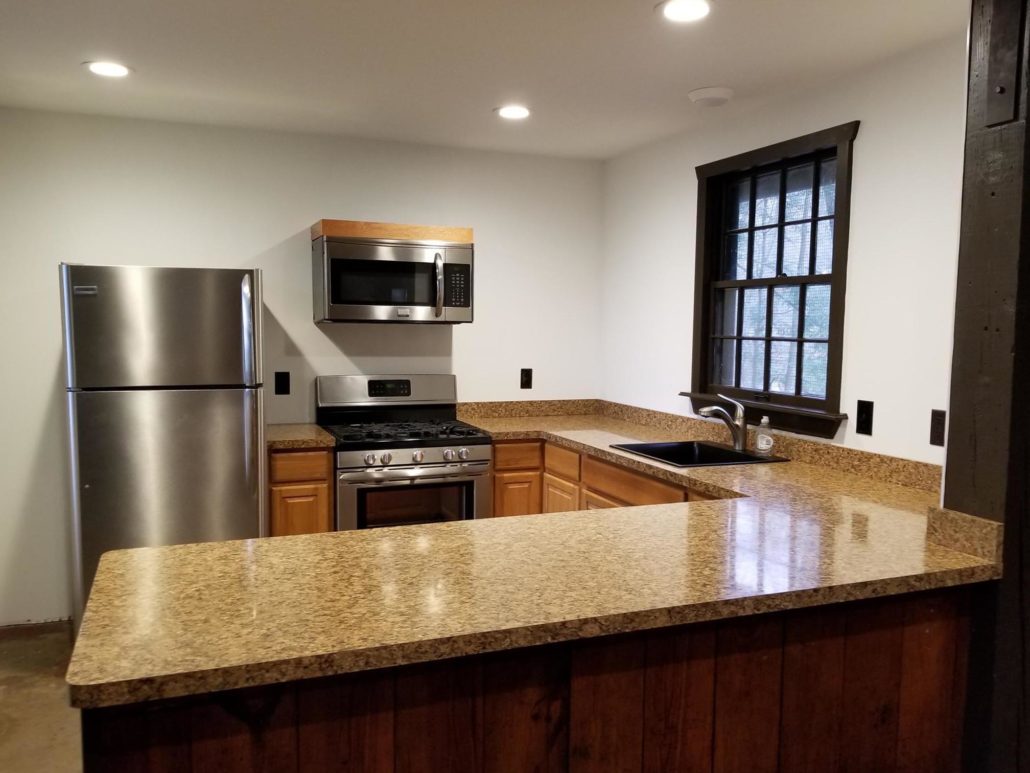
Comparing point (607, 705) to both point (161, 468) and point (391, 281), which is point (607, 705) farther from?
point (391, 281)

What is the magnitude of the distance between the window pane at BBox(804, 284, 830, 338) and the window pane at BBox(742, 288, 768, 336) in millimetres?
255

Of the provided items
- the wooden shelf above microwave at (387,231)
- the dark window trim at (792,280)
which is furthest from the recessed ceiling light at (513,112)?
the dark window trim at (792,280)

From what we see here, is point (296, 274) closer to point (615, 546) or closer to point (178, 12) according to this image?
point (178, 12)

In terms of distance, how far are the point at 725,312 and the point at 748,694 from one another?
88.7 inches

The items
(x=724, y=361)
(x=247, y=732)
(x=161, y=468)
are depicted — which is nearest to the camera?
(x=247, y=732)

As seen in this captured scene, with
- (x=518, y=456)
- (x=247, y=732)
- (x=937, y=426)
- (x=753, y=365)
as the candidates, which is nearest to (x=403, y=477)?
(x=518, y=456)

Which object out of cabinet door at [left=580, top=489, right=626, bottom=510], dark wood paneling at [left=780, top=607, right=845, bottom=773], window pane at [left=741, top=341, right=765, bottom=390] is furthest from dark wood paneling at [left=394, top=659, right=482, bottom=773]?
window pane at [left=741, top=341, right=765, bottom=390]

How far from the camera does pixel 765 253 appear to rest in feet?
10.5

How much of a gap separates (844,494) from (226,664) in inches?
74.3

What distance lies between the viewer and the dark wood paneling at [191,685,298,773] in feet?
3.72

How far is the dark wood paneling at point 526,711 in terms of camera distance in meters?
1.29

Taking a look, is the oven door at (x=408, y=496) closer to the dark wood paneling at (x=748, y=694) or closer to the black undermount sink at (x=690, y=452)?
the black undermount sink at (x=690, y=452)

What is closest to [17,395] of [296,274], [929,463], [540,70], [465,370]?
[296,274]

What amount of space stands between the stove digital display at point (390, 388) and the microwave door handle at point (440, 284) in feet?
1.63
